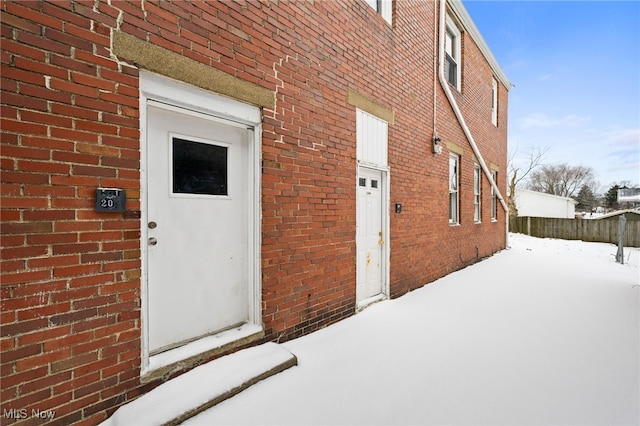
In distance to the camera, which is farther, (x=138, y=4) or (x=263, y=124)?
(x=263, y=124)

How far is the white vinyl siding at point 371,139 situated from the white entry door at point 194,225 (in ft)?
5.78

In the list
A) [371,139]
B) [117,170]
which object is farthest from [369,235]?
[117,170]

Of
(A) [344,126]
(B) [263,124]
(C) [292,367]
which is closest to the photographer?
(C) [292,367]

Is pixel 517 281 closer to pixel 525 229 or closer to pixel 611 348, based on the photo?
pixel 611 348

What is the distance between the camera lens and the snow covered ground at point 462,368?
215cm

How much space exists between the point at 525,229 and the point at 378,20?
1924 cm

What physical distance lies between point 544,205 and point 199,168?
120ft

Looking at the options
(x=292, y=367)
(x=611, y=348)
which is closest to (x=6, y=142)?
(x=292, y=367)

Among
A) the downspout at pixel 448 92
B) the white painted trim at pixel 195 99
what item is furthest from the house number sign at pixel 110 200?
Result: the downspout at pixel 448 92

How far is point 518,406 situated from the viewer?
2250mm

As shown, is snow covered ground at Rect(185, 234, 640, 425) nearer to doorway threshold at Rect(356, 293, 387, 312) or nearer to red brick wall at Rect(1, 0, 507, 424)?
doorway threshold at Rect(356, 293, 387, 312)

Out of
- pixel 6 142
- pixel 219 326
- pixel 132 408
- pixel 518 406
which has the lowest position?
pixel 518 406

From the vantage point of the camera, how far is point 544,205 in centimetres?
3014

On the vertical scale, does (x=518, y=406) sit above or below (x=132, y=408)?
below
